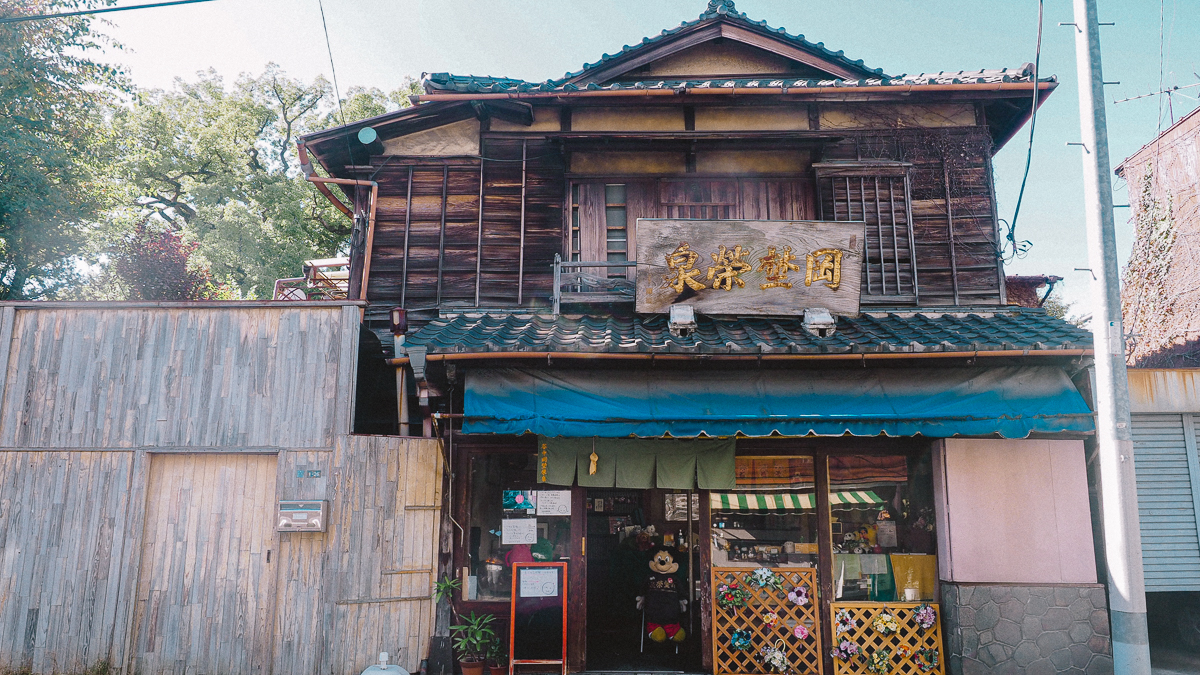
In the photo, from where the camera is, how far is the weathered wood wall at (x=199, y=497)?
26.0ft

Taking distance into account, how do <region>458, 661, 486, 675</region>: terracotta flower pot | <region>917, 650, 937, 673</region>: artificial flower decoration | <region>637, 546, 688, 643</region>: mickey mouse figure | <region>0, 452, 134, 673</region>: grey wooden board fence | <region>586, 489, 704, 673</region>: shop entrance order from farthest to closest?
<region>637, 546, 688, 643</region>: mickey mouse figure < <region>586, 489, 704, 673</region>: shop entrance < <region>917, 650, 937, 673</region>: artificial flower decoration < <region>458, 661, 486, 675</region>: terracotta flower pot < <region>0, 452, 134, 673</region>: grey wooden board fence

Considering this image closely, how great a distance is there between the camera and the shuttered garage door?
29.3 ft

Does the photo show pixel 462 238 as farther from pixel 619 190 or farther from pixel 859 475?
pixel 859 475

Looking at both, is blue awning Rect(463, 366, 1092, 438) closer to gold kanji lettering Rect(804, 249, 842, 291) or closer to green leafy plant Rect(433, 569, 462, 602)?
gold kanji lettering Rect(804, 249, 842, 291)

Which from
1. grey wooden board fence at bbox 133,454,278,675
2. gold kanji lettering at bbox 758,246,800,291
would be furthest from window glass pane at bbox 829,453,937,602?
grey wooden board fence at bbox 133,454,278,675

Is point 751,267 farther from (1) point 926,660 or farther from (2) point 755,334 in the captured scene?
(1) point 926,660

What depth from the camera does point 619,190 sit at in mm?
10836

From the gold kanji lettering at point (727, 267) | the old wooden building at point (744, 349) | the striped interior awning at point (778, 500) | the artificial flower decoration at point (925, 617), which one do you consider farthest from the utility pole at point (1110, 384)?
the gold kanji lettering at point (727, 267)

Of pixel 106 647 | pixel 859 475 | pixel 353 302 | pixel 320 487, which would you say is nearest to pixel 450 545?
pixel 320 487

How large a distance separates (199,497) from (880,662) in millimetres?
8574

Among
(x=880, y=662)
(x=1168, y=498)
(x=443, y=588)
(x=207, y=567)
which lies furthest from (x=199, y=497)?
(x=1168, y=498)

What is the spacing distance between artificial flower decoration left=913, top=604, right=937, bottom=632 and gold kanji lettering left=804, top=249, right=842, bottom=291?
4.20 metres

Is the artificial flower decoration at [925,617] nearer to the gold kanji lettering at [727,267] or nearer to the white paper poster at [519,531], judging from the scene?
the gold kanji lettering at [727,267]

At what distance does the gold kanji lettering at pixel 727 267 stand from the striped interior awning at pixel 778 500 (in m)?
2.78
